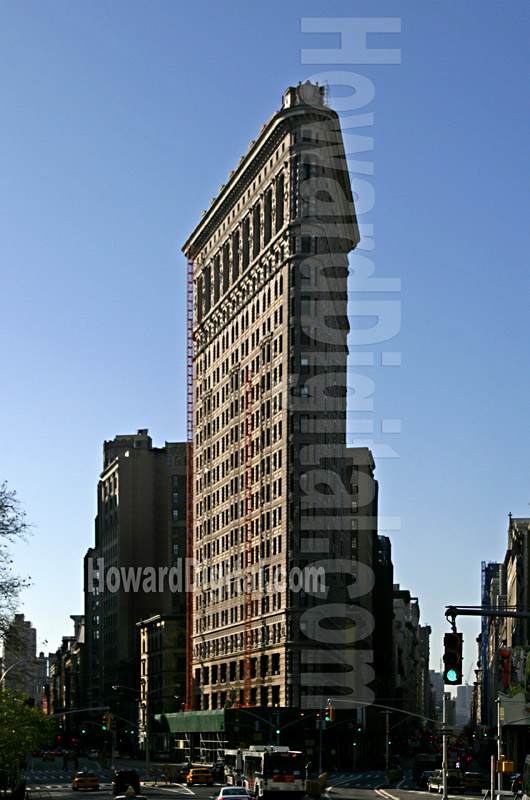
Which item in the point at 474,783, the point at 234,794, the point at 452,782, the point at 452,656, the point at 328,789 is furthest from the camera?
the point at 328,789

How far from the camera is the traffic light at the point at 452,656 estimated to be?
101ft

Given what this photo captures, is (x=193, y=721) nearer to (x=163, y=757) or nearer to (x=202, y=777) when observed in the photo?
(x=163, y=757)

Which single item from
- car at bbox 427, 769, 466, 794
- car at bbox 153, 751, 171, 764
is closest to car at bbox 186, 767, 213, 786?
car at bbox 427, 769, 466, 794

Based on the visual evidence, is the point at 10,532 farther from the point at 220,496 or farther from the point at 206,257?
the point at 206,257

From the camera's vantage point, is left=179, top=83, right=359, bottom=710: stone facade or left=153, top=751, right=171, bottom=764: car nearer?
left=179, top=83, right=359, bottom=710: stone facade

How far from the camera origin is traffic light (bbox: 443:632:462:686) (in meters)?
30.7

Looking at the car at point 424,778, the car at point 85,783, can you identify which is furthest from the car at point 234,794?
the car at point 424,778

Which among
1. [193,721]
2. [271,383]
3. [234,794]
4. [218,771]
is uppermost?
[271,383]

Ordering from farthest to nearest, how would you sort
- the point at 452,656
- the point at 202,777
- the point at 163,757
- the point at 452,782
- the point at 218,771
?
the point at 163,757, the point at 218,771, the point at 202,777, the point at 452,782, the point at 452,656

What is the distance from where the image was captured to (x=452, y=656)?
30719 millimetres

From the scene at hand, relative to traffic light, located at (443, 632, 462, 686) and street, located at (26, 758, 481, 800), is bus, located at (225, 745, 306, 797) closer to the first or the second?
street, located at (26, 758, 481, 800)

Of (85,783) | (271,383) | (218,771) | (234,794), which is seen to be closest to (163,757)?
(271,383)

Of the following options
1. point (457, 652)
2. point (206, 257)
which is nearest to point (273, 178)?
point (206, 257)

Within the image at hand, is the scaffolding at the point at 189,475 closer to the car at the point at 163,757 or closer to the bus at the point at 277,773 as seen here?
the car at the point at 163,757
